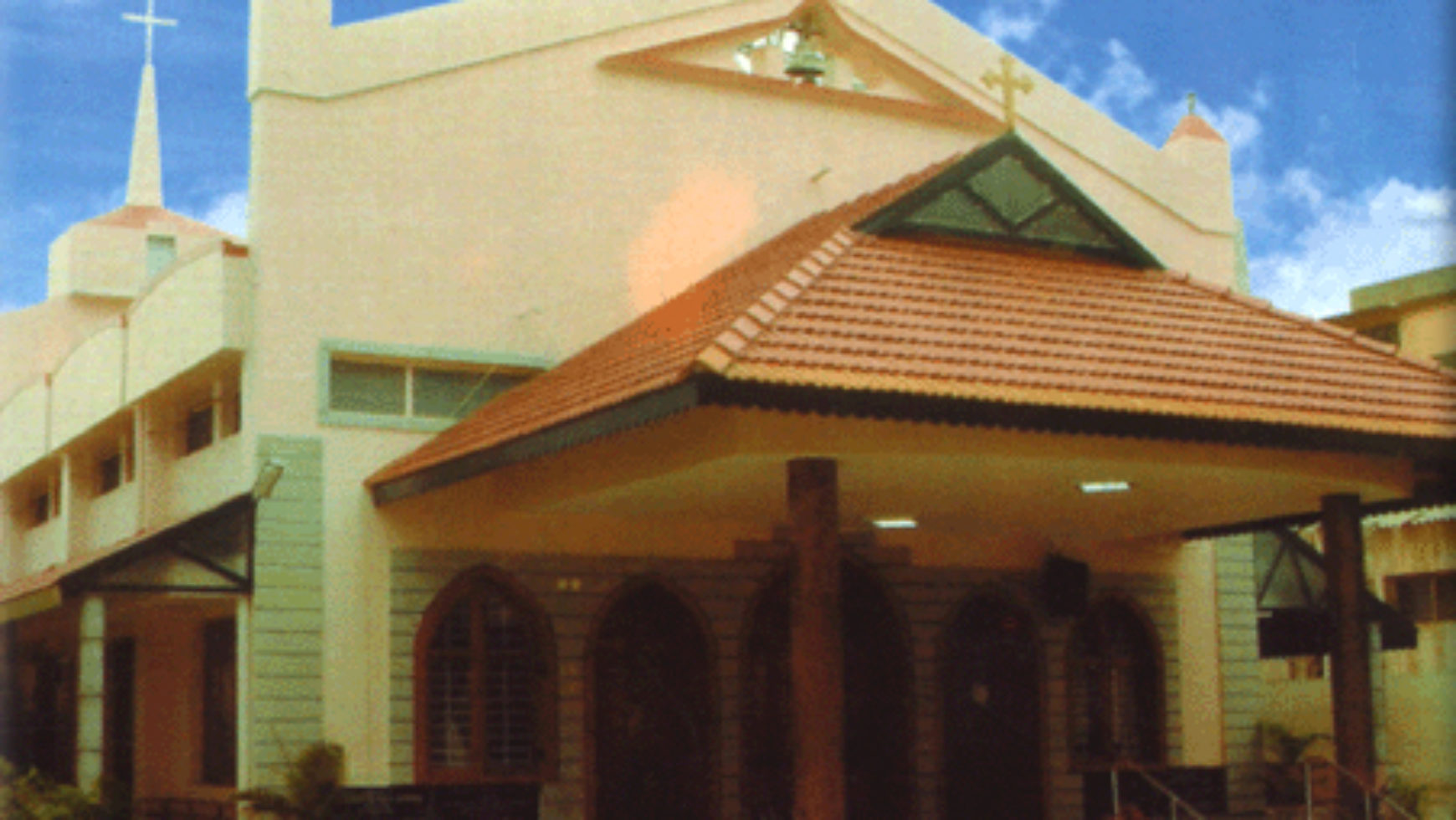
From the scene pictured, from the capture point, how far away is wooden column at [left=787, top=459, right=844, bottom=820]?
38.0 ft

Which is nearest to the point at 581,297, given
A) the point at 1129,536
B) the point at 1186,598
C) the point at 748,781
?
the point at 748,781

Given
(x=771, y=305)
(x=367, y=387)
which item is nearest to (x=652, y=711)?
(x=367, y=387)

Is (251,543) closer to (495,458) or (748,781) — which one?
(495,458)

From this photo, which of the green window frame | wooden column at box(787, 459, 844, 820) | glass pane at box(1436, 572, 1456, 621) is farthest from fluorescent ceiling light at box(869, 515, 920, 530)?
glass pane at box(1436, 572, 1456, 621)

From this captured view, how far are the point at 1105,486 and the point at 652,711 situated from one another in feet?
15.4

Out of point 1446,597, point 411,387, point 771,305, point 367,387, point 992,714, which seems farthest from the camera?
point 1446,597

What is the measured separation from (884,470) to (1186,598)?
7190 millimetres

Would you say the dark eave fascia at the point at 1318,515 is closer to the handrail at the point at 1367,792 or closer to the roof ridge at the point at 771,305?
the handrail at the point at 1367,792

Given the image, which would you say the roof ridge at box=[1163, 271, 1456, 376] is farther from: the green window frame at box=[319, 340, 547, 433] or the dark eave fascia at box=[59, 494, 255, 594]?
the dark eave fascia at box=[59, 494, 255, 594]

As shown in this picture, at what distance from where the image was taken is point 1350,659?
568 inches

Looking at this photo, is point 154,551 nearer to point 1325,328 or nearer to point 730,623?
point 730,623

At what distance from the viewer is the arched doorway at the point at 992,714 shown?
57.4 ft

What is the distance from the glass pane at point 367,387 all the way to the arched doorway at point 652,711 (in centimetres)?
274

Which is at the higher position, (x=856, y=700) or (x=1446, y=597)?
(x=1446, y=597)
